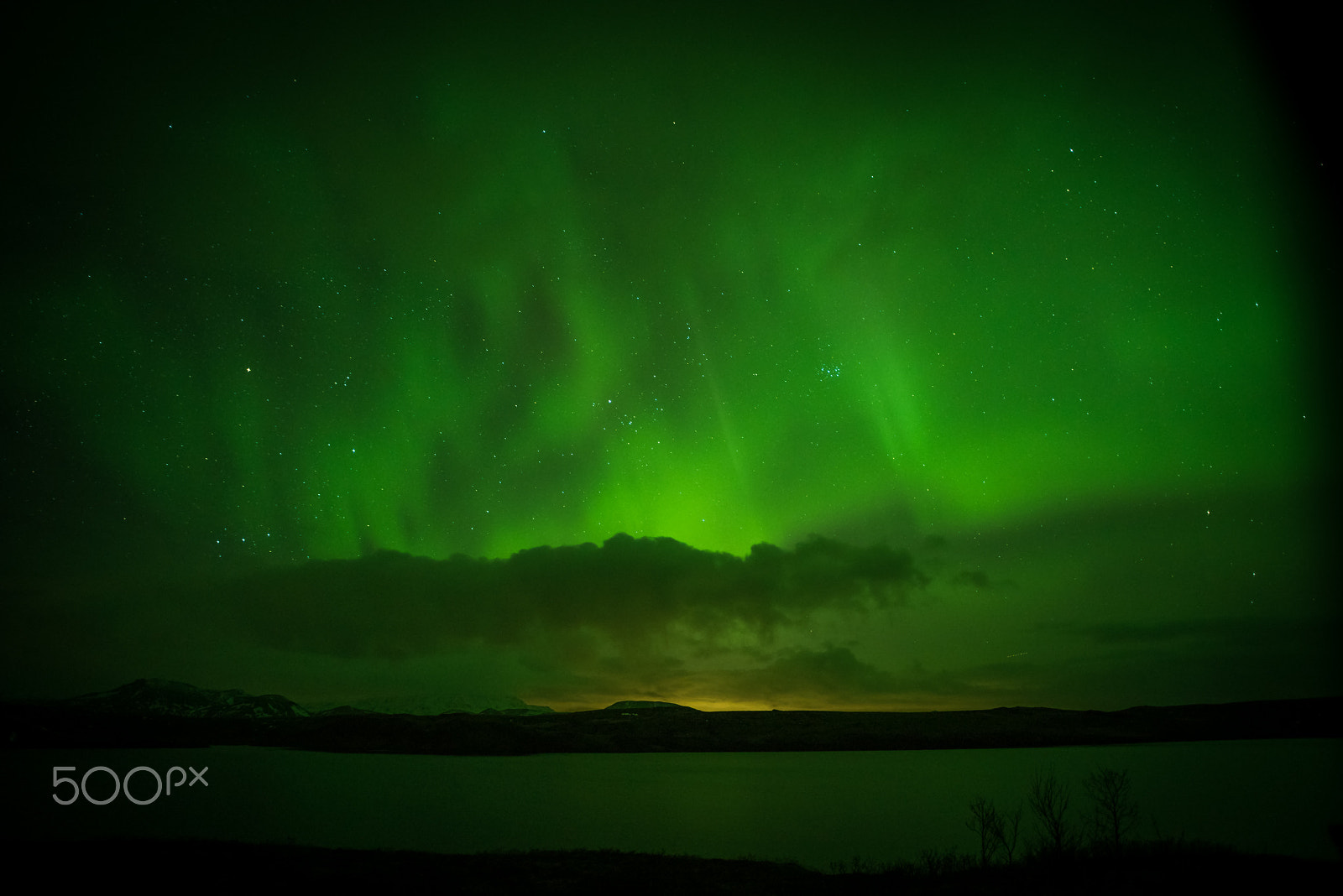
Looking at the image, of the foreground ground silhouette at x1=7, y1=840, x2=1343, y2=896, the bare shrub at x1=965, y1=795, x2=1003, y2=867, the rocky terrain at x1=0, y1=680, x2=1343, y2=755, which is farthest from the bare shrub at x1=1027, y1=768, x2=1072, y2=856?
the rocky terrain at x1=0, y1=680, x2=1343, y2=755

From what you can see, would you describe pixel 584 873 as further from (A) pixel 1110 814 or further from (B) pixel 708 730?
(B) pixel 708 730

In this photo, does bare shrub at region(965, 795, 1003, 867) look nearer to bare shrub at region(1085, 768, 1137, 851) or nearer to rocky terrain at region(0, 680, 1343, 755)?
bare shrub at region(1085, 768, 1137, 851)

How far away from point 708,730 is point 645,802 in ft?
334

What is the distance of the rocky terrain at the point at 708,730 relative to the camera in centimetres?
14988

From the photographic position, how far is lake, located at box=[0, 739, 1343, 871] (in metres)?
39.5

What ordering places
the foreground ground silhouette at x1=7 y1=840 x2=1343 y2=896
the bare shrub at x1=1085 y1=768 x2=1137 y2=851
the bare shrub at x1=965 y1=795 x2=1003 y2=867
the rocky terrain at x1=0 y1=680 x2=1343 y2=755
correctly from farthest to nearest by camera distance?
the rocky terrain at x1=0 y1=680 x2=1343 y2=755, the bare shrub at x1=1085 y1=768 x2=1137 y2=851, the bare shrub at x1=965 y1=795 x2=1003 y2=867, the foreground ground silhouette at x1=7 y1=840 x2=1343 y2=896

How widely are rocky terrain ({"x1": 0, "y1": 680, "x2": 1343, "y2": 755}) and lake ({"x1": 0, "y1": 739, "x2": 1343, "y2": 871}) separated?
2454cm

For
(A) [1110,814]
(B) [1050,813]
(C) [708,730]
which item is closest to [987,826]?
(B) [1050,813]

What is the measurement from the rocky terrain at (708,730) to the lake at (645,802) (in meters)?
24.5

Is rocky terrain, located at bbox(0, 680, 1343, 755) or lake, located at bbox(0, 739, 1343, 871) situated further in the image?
rocky terrain, located at bbox(0, 680, 1343, 755)

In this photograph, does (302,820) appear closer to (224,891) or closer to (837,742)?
(224,891)

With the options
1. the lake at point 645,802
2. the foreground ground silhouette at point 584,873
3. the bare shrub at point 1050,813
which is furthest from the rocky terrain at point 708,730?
the foreground ground silhouette at point 584,873

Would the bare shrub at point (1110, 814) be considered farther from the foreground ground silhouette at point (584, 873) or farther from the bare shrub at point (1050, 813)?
the foreground ground silhouette at point (584, 873)

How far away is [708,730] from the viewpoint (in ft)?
547
